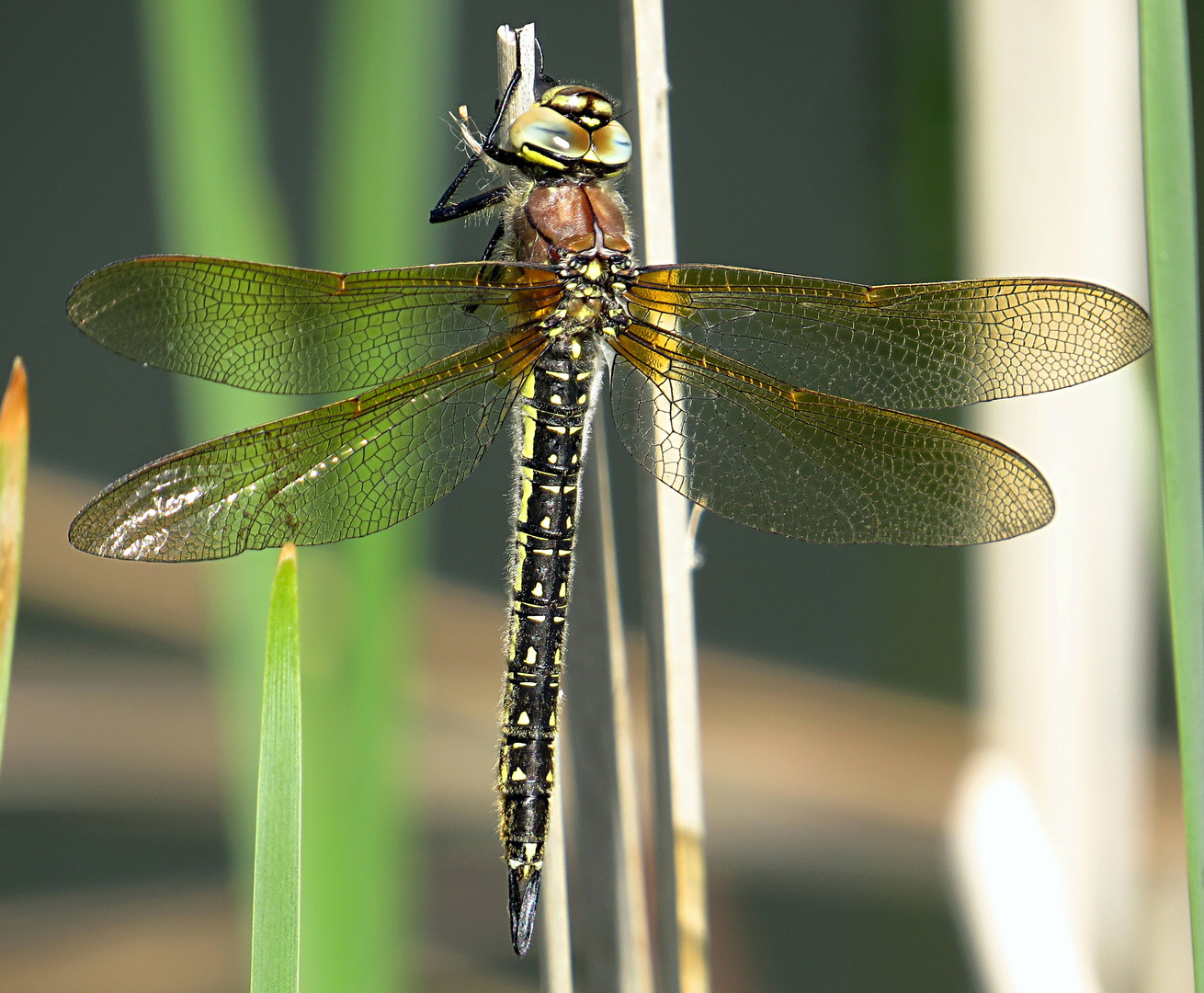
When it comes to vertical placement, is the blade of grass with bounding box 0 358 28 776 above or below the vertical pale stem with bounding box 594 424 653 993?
above

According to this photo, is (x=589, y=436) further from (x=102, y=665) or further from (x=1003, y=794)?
(x=102, y=665)

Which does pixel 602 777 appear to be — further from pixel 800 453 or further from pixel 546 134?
pixel 546 134

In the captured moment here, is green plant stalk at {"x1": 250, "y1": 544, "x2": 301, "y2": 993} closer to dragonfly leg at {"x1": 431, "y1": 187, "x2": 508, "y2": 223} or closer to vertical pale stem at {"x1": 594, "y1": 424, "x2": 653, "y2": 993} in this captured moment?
vertical pale stem at {"x1": 594, "y1": 424, "x2": 653, "y2": 993}

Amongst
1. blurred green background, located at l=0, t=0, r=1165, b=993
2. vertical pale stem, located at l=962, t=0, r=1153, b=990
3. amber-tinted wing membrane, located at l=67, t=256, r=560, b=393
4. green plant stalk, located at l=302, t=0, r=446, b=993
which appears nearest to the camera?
green plant stalk, located at l=302, t=0, r=446, b=993

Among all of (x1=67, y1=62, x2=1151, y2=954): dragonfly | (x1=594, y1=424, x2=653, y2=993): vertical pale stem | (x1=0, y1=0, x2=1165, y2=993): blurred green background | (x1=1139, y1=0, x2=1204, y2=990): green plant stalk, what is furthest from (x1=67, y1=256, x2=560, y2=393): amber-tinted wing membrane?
(x1=0, y1=0, x2=1165, y2=993): blurred green background

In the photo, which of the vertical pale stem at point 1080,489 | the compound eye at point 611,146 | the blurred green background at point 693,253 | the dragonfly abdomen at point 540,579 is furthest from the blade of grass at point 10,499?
the blurred green background at point 693,253

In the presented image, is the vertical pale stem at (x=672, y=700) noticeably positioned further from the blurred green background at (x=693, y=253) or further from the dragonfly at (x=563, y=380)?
the blurred green background at (x=693, y=253)

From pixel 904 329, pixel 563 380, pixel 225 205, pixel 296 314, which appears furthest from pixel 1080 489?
pixel 225 205
